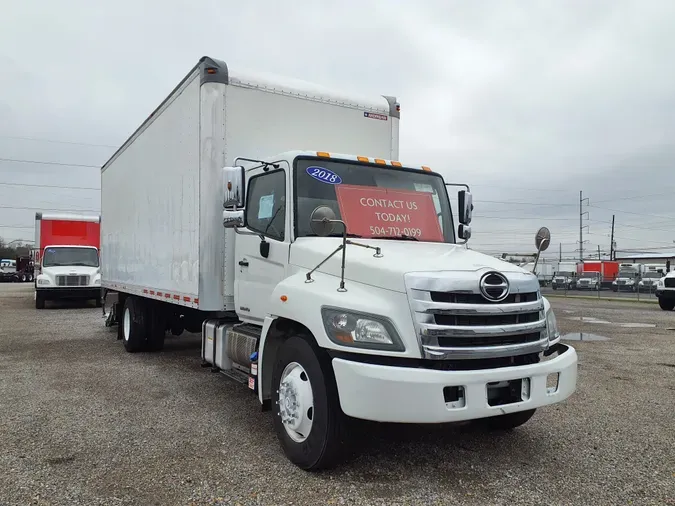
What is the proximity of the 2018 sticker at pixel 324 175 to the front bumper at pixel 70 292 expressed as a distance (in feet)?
54.1

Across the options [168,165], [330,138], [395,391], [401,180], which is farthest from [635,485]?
[168,165]

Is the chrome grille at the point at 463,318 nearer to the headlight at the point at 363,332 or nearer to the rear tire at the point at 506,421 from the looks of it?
the headlight at the point at 363,332

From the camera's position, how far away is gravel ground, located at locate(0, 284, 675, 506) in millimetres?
3770

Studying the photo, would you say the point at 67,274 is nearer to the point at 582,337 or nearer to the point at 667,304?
the point at 582,337

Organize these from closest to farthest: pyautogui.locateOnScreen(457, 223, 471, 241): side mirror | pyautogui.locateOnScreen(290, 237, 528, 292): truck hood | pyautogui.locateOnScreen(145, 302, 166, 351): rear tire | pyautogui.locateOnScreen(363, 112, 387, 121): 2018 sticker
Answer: pyautogui.locateOnScreen(290, 237, 528, 292): truck hood → pyautogui.locateOnScreen(457, 223, 471, 241): side mirror → pyautogui.locateOnScreen(363, 112, 387, 121): 2018 sticker → pyautogui.locateOnScreen(145, 302, 166, 351): rear tire

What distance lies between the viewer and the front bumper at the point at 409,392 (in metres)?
3.50

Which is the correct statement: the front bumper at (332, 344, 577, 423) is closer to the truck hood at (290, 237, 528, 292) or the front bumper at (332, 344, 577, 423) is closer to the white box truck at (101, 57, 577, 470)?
the white box truck at (101, 57, 577, 470)

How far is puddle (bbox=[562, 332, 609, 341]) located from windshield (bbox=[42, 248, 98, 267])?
16.1 m

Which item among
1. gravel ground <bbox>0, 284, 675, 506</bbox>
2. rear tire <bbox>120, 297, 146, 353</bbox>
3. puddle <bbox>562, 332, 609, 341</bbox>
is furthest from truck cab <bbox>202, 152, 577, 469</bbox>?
puddle <bbox>562, 332, 609, 341</bbox>

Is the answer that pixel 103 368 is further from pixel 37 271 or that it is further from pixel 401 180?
pixel 37 271

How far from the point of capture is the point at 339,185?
511 centimetres

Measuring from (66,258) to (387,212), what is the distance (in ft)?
59.3

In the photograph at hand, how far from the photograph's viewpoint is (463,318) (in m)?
3.77

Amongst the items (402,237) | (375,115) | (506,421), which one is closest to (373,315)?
(402,237)
